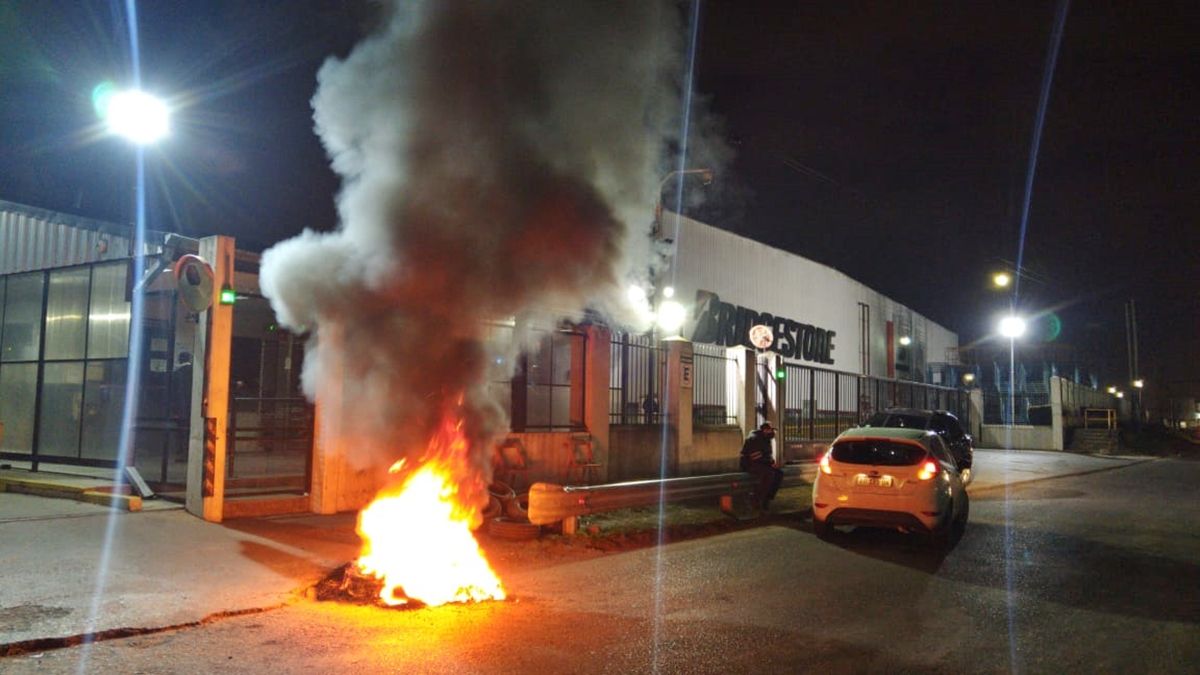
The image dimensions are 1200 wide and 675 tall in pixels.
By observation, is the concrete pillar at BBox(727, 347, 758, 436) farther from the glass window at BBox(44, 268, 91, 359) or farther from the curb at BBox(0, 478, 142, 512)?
the glass window at BBox(44, 268, 91, 359)

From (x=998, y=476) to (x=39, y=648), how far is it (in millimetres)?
20245

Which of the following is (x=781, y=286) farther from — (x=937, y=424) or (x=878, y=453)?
(x=878, y=453)

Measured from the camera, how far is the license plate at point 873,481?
938 centimetres

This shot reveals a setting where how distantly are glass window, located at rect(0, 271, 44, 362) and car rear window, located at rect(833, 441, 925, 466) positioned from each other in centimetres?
1325

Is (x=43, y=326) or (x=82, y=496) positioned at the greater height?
(x=43, y=326)

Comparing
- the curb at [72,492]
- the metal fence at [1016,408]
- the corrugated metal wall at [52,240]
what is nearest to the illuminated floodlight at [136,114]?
the corrugated metal wall at [52,240]

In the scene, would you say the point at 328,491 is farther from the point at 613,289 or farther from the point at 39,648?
the point at 39,648

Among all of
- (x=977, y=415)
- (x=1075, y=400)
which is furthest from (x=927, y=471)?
(x=1075, y=400)

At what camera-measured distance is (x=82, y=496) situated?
10.4 meters

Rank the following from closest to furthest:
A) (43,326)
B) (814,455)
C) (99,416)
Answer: (99,416) < (43,326) < (814,455)

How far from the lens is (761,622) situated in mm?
5934

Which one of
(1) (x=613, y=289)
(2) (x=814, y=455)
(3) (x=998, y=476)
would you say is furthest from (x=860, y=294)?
(1) (x=613, y=289)

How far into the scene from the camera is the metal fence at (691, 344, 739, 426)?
1641cm

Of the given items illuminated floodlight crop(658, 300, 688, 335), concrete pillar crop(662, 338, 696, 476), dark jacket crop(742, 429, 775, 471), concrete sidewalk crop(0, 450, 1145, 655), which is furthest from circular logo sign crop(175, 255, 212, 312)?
illuminated floodlight crop(658, 300, 688, 335)
